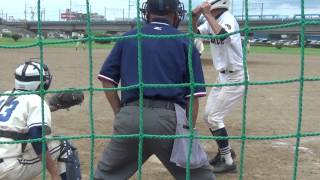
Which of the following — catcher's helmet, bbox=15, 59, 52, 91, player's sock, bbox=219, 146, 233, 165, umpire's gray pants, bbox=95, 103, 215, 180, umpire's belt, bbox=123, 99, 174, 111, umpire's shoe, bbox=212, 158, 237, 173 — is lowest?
umpire's shoe, bbox=212, 158, 237, 173

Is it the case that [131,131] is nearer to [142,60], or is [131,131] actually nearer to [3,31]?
[142,60]

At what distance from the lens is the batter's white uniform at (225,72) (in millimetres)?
5507

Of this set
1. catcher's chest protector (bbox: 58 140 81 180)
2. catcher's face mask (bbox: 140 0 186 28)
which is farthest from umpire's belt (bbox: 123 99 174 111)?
catcher's chest protector (bbox: 58 140 81 180)

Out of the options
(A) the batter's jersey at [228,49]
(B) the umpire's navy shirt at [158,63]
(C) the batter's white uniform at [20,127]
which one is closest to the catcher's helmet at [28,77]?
(C) the batter's white uniform at [20,127]

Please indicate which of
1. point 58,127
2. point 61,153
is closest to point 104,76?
point 61,153

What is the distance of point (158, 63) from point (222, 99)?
2302 mm

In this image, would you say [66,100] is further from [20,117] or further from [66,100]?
[20,117]

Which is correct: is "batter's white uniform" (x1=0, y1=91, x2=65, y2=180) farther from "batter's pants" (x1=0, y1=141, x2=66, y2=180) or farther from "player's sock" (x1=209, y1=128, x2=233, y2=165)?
"player's sock" (x1=209, y1=128, x2=233, y2=165)

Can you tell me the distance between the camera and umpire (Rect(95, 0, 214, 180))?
3.43 metres

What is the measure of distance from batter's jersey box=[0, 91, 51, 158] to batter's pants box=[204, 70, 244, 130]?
2.32m

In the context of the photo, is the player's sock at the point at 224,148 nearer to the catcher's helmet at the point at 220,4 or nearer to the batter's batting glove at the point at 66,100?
the catcher's helmet at the point at 220,4

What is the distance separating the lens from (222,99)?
18.4 feet

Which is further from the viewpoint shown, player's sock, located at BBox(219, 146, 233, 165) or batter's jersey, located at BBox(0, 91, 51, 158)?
player's sock, located at BBox(219, 146, 233, 165)

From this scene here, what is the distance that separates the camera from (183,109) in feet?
11.6
